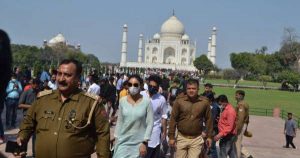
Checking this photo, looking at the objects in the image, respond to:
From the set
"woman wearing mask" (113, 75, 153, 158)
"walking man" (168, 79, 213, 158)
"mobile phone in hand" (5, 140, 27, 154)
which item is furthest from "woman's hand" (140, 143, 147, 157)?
"mobile phone in hand" (5, 140, 27, 154)

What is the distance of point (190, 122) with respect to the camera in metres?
6.05

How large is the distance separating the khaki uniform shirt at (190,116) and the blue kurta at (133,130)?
0.83 m

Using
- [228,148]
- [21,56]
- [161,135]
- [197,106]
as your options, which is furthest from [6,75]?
[21,56]

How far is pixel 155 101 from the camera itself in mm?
6449

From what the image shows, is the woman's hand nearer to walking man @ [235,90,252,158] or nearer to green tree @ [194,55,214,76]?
walking man @ [235,90,252,158]

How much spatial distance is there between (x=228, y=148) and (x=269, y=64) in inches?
2758

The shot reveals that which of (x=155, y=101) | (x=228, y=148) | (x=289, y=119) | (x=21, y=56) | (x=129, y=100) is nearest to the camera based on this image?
(x=129, y=100)

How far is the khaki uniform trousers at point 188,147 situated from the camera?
19.9ft

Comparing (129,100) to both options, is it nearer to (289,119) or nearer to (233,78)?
(289,119)

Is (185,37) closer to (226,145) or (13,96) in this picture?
(13,96)

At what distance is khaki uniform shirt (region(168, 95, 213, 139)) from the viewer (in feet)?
19.8

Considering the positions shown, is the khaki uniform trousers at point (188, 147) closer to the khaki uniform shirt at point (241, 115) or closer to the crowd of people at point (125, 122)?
the crowd of people at point (125, 122)

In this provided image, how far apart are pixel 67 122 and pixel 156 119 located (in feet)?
9.78

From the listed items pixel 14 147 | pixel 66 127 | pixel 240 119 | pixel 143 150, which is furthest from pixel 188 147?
pixel 14 147
